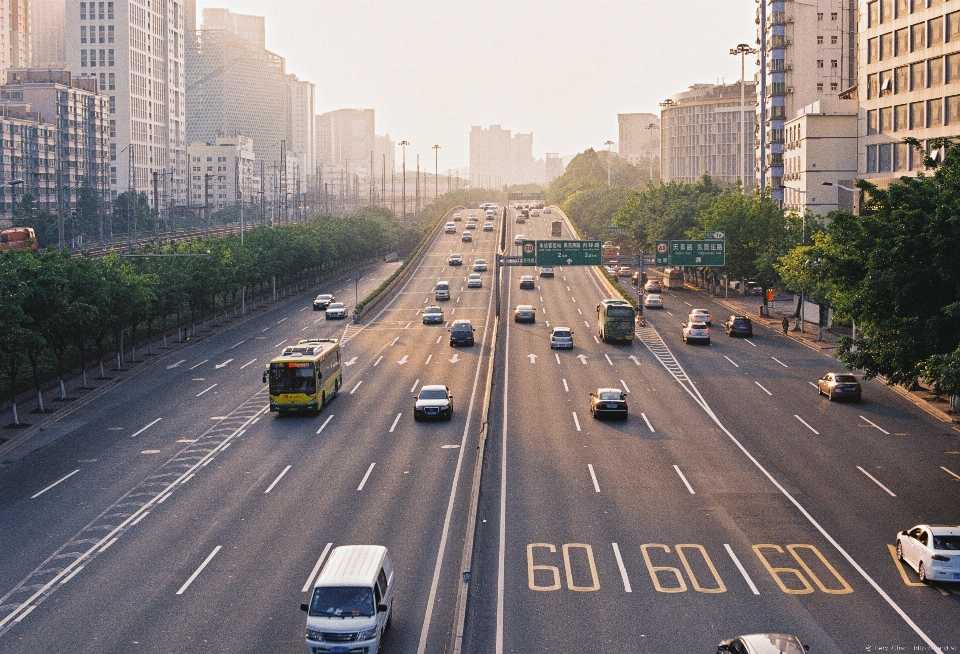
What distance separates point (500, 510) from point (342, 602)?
40.5ft

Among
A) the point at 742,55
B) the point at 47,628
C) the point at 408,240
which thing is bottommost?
the point at 47,628

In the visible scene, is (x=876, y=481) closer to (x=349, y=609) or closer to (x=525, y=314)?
(x=349, y=609)

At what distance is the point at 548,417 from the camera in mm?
48250

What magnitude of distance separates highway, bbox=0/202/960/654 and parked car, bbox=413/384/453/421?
71 centimetres

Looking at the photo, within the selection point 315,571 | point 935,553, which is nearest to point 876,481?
point 935,553

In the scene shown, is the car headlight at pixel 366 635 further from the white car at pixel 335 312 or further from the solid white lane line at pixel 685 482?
the white car at pixel 335 312

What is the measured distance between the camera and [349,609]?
2102 cm

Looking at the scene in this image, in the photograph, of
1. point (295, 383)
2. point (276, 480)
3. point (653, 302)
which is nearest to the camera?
point (276, 480)

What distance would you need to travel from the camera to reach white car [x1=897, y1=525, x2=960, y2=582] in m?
25.8

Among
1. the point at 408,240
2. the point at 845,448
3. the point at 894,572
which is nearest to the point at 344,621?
the point at 894,572

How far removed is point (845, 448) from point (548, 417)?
13.5 meters

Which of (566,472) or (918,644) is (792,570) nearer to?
(918,644)

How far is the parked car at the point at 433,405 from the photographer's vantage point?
46969mm

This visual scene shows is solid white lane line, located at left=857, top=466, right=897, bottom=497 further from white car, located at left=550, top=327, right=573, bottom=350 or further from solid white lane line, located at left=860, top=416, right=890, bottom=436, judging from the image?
white car, located at left=550, top=327, right=573, bottom=350
